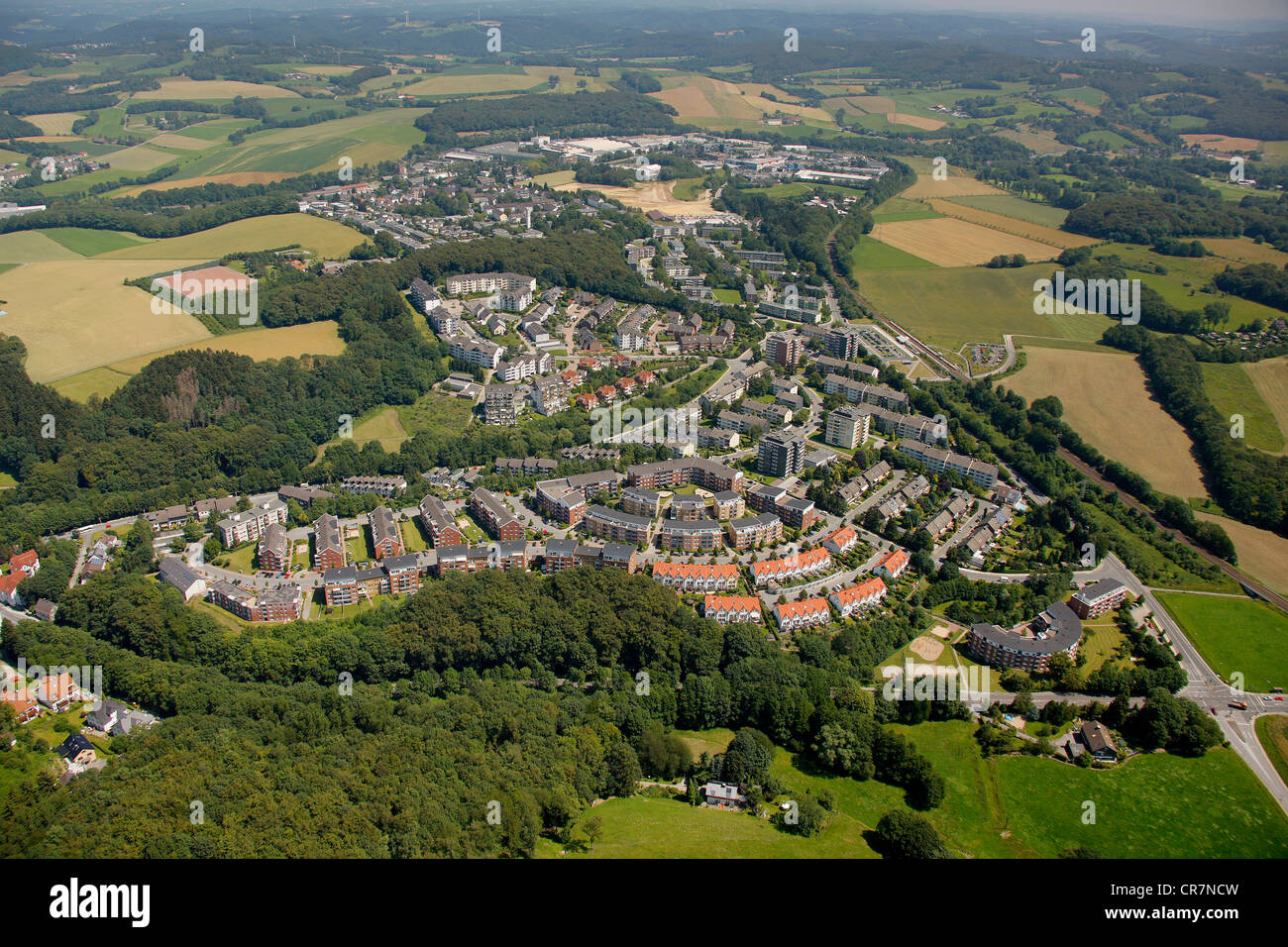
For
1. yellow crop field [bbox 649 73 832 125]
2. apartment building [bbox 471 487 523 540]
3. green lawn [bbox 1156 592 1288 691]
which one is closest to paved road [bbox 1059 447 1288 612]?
green lawn [bbox 1156 592 1288 691]

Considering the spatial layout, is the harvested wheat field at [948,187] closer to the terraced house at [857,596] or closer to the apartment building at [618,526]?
the apartment building at [618,526]

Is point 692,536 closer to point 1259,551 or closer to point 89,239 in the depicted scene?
point 1259,551

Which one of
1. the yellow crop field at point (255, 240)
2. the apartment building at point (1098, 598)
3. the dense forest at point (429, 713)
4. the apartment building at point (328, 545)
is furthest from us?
the yellow crop field at point (255, 240)

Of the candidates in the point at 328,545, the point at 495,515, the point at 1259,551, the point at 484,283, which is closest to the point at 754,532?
the point at 495,515

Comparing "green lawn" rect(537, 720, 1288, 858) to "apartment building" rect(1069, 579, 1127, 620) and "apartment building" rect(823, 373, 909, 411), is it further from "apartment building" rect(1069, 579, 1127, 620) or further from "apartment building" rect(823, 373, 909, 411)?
"apartment building" rect(823, 373, 909, 411)

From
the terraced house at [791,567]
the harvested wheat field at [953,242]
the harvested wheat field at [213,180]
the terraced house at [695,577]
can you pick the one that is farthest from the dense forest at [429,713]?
the harvested wheat field at [213,180]

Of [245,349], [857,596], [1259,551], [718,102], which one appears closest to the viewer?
[857,596]
